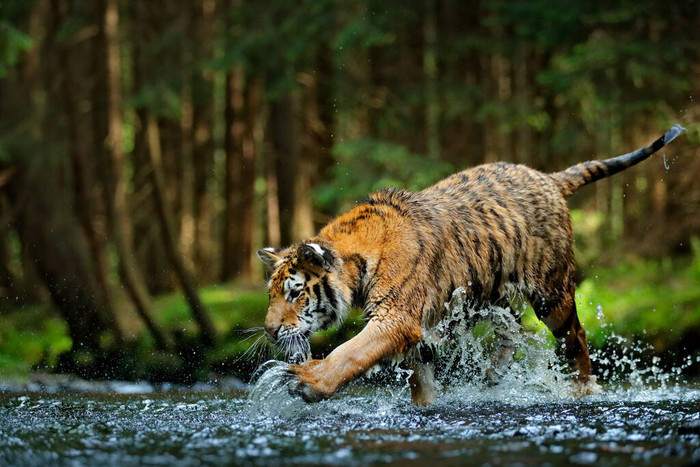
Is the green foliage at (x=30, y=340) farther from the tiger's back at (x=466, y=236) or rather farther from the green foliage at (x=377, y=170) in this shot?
the tiger's back at (x=466, y=236)

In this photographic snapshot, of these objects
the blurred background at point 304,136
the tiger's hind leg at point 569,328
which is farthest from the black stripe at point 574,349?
the blurred background at point 304,136

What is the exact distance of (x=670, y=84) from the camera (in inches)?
485

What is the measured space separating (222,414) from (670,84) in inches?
368

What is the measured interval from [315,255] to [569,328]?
2655 mm

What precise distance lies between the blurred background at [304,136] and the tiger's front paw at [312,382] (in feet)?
13.1

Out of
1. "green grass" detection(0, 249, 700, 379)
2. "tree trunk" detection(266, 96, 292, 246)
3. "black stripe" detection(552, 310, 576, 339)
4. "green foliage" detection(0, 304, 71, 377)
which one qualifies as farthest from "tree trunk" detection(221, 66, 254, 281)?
"black stripe" detection(552, 310, 576, 339)

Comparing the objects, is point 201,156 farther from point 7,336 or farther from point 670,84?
point 670,84

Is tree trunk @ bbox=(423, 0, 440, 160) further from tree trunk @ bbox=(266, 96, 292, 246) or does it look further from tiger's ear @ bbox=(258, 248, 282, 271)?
tiger's ear @ bbox=(258, 248, 282, 271)

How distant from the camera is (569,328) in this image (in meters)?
7.03

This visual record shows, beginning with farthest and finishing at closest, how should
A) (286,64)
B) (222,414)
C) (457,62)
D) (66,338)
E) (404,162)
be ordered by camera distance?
(457,62) < (286,64) < (404,162) < (66,338) < (222,414)

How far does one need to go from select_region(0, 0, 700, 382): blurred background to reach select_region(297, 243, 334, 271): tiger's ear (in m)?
3.59

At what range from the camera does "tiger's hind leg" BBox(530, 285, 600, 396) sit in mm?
6879

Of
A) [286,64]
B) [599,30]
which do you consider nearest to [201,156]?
[286,64]

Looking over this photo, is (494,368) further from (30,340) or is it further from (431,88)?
(431,88)
